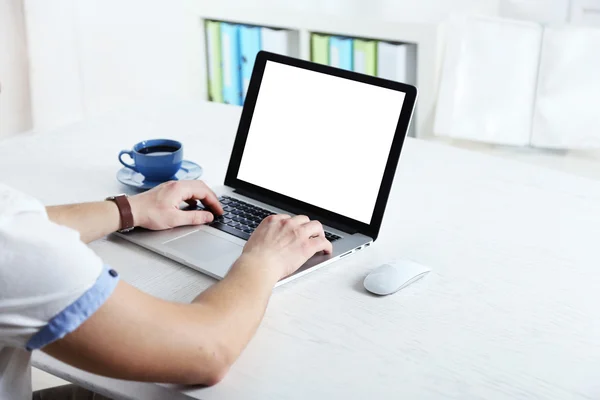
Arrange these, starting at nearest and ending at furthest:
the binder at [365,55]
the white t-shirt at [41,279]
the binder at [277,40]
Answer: the white t-shirt at [41,279]
the binder at [365,55]
the binder at [277,40]

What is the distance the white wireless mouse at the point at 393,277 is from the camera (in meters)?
1.12

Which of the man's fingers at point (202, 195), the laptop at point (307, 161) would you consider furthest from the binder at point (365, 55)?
the man's fingers at point (202, 195)

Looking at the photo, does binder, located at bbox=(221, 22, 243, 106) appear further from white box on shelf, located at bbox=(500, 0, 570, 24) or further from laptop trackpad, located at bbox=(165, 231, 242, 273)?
laptop trackpad, located at bbox=(165, 231, 242, 273)

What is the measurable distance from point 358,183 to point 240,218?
8.4 inches

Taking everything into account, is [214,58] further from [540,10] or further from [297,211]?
[297,211]

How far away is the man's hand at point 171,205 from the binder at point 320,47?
6.20 feet

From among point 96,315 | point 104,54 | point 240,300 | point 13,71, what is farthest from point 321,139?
point 13,71

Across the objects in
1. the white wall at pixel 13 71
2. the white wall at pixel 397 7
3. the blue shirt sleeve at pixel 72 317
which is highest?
the white wall at pixel 397 7

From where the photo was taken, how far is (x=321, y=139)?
136 centimetres

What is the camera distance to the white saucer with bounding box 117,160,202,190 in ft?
4.89

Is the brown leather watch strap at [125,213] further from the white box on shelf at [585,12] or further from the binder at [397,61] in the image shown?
the white box on shelf at [585,12]

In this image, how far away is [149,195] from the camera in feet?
4.38

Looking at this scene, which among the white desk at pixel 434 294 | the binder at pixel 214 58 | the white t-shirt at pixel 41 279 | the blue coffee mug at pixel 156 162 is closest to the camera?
the white t-shirt at pixel 41 279

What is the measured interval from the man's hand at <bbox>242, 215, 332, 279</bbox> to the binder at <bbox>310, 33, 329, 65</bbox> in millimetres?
2023
